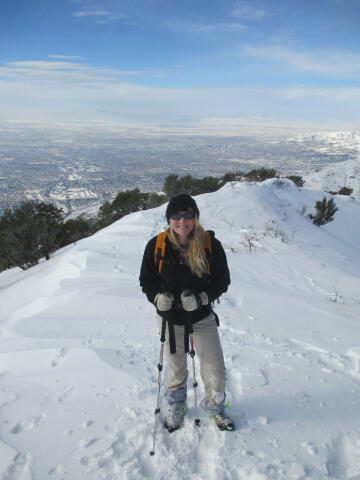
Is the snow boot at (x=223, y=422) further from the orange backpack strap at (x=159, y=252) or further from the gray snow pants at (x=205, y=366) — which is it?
the orange backpack strap at (x=159, y=252)

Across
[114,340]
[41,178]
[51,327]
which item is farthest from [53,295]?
[41,178]

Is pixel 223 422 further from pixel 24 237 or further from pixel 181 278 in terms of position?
pixel 24 237

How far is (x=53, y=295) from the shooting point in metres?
5.61

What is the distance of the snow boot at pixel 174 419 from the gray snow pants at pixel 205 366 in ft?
0.14

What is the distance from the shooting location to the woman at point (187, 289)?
2.29 meters

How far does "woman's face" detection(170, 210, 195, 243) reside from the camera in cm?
231

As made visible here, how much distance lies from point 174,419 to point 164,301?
44.7 inches

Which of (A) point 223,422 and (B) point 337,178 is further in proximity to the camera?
(B) point 337,178

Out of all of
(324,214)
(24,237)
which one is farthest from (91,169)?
(324,214)

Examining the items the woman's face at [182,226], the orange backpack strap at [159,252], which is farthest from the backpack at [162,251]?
the woman's face at [182,226]

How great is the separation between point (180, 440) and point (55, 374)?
5.54 feet

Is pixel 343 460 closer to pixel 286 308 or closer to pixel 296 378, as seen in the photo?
pixel 296 378

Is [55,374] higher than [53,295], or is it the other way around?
[55,374]

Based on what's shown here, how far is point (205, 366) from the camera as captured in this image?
2402 mm
